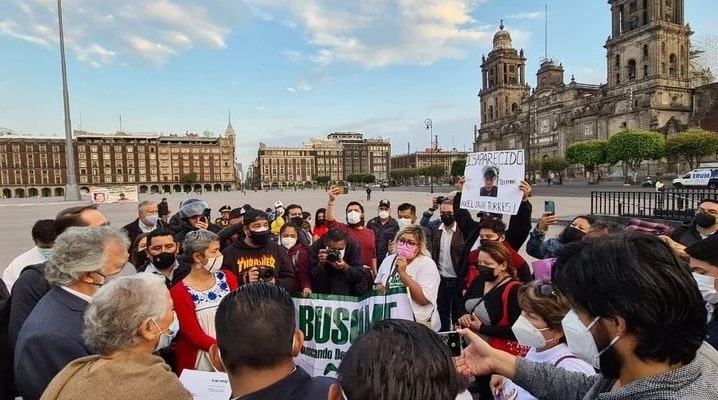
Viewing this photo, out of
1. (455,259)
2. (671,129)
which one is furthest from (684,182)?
(455,259)

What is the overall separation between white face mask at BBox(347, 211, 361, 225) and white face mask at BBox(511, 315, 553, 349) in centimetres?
329

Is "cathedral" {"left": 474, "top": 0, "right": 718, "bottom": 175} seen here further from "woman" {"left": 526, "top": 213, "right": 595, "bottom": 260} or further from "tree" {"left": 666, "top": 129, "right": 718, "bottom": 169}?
"woman" {"left": 526, "top": 213, "right": 595, "bottom": 260}

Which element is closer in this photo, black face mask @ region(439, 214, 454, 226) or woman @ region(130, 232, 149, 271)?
woman @ region(130, 232, 149, 271)

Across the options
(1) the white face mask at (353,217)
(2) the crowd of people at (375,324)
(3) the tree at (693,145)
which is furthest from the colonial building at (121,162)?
(2) the crowd of people at (375,324)

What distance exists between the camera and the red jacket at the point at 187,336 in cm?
296

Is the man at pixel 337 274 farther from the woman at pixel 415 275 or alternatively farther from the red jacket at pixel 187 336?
the red jacket at pixel 187 336

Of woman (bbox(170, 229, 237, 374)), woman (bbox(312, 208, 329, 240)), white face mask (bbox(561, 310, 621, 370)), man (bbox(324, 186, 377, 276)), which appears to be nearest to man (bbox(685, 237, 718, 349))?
white face mask (bbox(561, 310, 621, 370))

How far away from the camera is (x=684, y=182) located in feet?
119

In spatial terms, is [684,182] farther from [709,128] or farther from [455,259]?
[455,259]

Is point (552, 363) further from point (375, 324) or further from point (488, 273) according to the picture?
point (375, 324)

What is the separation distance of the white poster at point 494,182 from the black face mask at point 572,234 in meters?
0.59

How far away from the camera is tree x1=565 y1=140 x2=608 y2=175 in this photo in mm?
56469

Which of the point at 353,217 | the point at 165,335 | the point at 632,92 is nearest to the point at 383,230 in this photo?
the point at 353,217

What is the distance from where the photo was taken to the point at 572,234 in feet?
14.2
